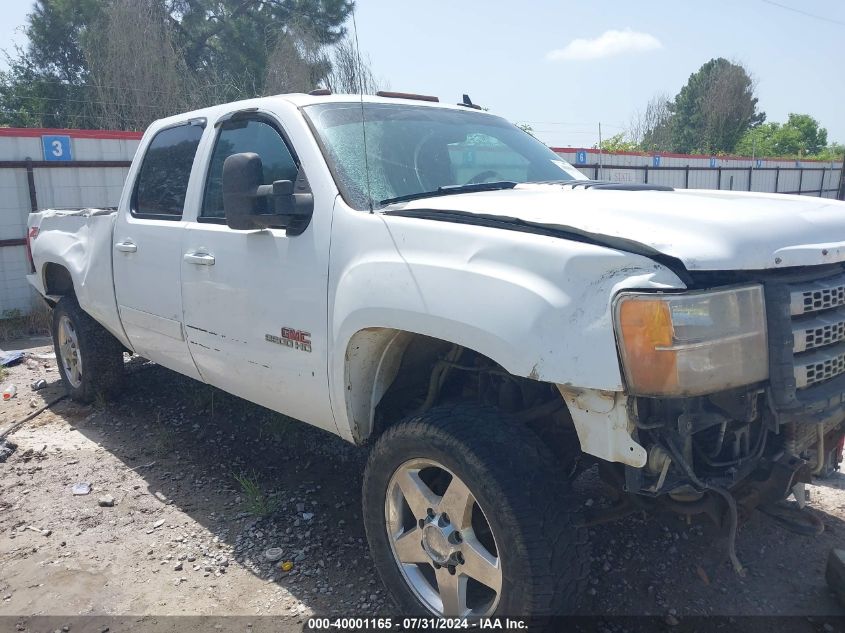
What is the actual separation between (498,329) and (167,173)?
2869mm

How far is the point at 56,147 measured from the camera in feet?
31.7

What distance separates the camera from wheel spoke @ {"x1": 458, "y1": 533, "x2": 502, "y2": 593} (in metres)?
2.32

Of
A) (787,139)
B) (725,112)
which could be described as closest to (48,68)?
(725,112)

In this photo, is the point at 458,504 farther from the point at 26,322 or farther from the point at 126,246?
the point at 26,322

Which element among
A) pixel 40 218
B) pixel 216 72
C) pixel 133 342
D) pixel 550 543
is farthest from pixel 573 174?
pixel 216 72

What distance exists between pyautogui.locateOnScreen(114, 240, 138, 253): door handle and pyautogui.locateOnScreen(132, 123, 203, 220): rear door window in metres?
0.19

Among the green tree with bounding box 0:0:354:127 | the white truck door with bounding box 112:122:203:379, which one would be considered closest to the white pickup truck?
the white truck door with bounding box 112:122:203:379

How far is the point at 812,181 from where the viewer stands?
2688 centimetres

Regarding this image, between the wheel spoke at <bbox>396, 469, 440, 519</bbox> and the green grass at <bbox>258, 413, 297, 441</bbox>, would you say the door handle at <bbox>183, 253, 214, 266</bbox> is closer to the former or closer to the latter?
the green grass at <bbox>258, 413, 297, 441</bbox>

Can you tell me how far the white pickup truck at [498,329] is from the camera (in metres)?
2.06

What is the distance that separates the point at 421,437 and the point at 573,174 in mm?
2038

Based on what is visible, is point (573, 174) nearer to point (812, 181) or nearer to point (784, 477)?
point (784, 477)

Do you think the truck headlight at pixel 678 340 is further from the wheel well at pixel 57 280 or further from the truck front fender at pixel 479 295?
the wheel well at pixel 57 280

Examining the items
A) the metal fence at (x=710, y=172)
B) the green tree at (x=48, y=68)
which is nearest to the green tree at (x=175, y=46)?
the green tree at (x=48, y=68)
